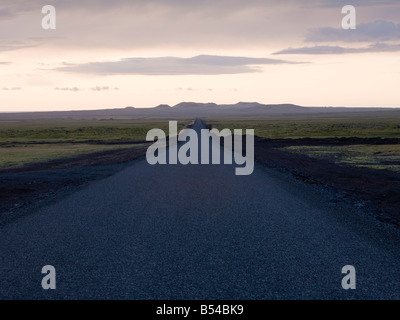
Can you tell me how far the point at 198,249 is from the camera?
8109 millimetres

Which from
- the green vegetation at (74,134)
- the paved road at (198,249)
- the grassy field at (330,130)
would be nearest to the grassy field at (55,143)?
the green vegetation at (74,134)

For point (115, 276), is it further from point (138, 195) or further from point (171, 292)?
point (138, 195)

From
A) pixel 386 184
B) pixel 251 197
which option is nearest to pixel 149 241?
pixel 251 197

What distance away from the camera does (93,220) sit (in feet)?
35.0

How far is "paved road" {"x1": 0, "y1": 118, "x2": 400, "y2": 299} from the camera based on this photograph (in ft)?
20.5

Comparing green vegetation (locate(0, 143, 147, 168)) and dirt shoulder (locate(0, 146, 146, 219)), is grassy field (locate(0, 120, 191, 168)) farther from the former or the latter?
dirt shoulder (locate(0, 146, 146, 219))

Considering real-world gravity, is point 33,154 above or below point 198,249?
above

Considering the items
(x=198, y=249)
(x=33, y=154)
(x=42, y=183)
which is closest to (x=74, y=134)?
(x=33, y=154)

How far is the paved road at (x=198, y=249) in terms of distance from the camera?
625cm

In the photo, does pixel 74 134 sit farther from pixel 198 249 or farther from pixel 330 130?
pixel 198 249

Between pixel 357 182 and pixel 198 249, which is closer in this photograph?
pixel 198 249
